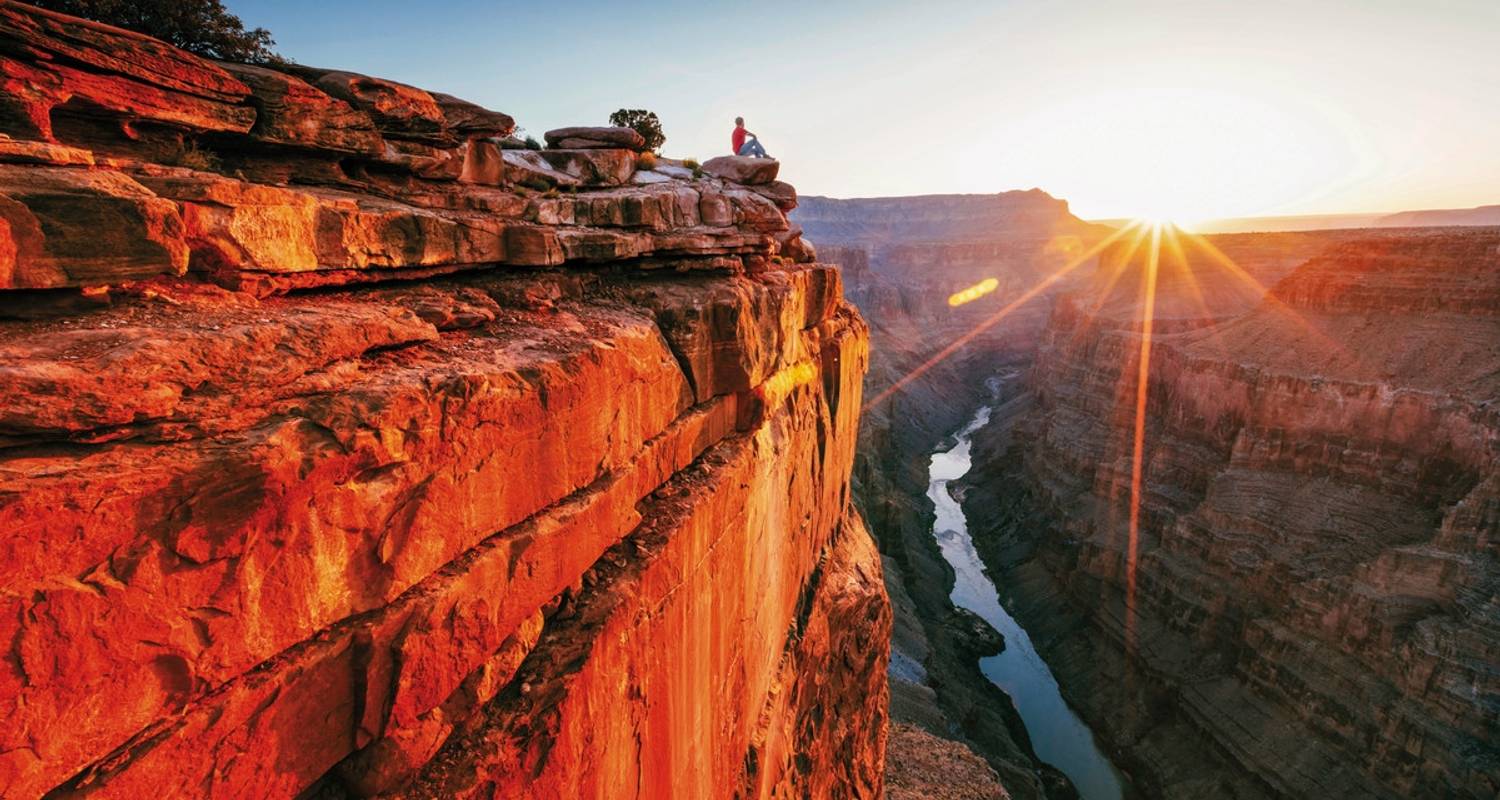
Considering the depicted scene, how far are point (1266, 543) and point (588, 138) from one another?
106 feet

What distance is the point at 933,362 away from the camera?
288 feet

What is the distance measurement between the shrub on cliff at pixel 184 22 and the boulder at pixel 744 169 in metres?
9.52

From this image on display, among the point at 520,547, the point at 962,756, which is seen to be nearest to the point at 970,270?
the point at 962,756

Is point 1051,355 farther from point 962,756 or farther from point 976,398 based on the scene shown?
point 962,756

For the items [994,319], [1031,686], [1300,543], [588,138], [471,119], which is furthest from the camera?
[994,319]

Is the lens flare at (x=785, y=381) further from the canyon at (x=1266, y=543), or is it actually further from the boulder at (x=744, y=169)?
the canyon at (x=1266, y=543)

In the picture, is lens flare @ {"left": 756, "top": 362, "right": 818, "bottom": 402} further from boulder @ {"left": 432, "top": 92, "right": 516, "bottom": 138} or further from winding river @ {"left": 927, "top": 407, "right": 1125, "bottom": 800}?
winding river @ {"left": 927, "top": 407, "right": 1125, "bottom": 800}

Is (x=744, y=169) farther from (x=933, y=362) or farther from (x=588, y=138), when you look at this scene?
(x=933, y=362)

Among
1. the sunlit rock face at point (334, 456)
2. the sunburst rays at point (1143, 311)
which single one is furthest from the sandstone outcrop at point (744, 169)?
the sunburst rays at point (1143, 311)

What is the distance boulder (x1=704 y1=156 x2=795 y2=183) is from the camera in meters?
15.6

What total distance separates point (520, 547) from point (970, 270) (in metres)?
125

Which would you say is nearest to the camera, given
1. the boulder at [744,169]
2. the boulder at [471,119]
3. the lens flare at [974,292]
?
the boulder at [471,119]

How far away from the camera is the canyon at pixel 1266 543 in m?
22.9

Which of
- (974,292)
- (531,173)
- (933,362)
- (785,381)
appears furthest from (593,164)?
(974,292)
